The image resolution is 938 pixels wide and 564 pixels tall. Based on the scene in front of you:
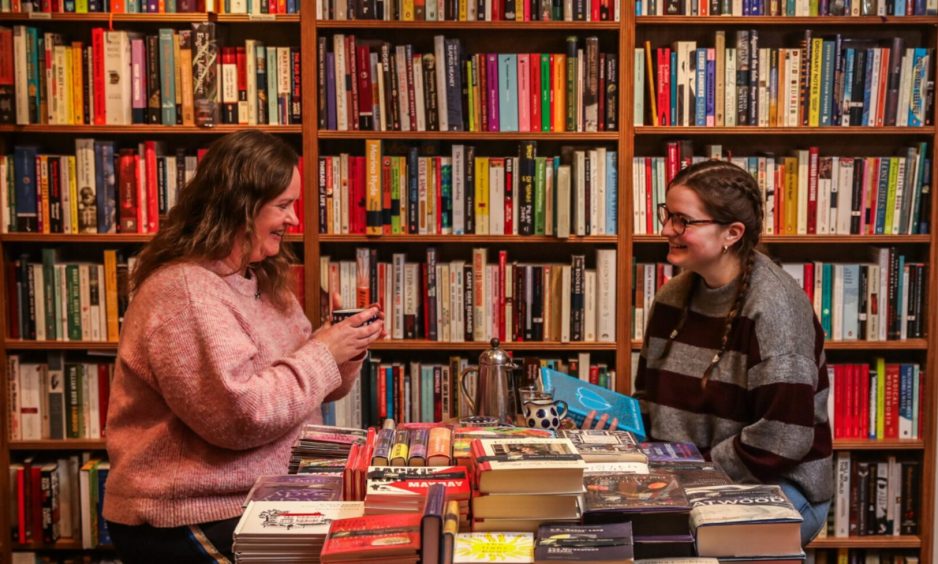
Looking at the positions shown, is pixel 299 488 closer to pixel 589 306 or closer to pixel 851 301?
pixel 589 306

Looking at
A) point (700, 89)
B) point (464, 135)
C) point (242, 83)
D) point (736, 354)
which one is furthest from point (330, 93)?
point (736, 354)

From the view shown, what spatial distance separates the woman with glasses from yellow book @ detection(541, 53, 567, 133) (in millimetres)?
1068

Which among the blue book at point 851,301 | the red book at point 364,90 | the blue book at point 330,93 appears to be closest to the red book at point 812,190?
the blue book at point 851,301

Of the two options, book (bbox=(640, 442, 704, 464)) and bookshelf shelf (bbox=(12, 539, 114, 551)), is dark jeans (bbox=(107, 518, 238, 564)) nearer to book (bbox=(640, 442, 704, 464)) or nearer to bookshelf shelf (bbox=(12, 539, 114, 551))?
book (bbox=(640, 442, 704, 464))

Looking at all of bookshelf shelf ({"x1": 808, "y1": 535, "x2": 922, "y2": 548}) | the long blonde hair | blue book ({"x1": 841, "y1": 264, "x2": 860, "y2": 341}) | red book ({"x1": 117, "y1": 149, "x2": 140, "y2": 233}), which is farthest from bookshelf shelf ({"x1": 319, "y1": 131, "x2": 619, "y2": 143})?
bookshelf shelf ({"x1": 808, "y1": 535, "x2": 922, "y2": 548})

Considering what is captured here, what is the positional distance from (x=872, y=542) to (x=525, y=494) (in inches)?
98.8

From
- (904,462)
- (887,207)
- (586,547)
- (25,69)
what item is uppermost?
(25,69)

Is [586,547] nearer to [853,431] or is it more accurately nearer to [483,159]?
[483,159]

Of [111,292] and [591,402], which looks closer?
[591,402]

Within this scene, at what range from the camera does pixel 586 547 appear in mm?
1406

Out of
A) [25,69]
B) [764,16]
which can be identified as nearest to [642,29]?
[764,16]

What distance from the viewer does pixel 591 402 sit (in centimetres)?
234

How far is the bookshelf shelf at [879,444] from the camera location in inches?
138

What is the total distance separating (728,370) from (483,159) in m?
1.41
